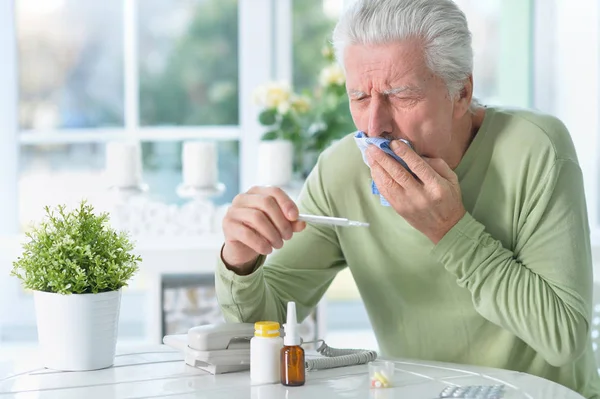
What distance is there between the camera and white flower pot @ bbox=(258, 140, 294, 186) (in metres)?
3.17

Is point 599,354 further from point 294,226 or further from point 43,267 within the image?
point 43,267

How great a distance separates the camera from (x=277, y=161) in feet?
10.4

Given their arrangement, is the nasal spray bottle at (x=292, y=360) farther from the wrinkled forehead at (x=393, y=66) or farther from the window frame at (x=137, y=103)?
the window frame at (x=137, y=103)

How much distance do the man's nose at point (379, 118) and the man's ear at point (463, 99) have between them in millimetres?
174

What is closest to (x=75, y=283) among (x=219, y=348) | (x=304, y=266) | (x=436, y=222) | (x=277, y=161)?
(x=219, y=348)

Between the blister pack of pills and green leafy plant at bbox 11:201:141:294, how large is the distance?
0.60 m

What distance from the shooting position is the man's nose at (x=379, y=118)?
1697mm

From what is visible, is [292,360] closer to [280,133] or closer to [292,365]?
[292,365]

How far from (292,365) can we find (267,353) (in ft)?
0.16

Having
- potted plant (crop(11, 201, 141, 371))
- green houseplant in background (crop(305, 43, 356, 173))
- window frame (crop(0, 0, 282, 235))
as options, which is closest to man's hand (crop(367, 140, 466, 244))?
potted plant (crop(11, 201, 141, 371))

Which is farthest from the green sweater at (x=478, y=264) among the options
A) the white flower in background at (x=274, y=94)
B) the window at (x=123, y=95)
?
the window at (x=123, y=95)

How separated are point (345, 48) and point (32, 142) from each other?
6.93ft

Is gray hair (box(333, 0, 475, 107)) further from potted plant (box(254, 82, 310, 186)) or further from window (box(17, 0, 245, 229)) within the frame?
window (box(17, 0, 245, 229))

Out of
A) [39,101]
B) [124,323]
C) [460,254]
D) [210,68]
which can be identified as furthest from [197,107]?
[460,254]
